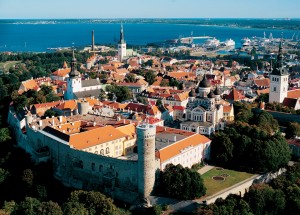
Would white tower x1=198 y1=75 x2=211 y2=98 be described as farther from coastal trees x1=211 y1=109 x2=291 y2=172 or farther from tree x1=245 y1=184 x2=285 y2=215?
tree x1=245 y1=184 x2=285 y2=215

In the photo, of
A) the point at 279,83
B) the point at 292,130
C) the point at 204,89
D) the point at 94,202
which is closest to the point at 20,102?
the point at 204,89

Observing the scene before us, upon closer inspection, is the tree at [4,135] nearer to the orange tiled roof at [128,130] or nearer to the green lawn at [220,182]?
the orange tiled roof at [128,130]

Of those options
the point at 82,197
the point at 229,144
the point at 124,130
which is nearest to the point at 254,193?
the point at 229,144

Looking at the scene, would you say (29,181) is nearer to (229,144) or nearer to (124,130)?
(124,130)

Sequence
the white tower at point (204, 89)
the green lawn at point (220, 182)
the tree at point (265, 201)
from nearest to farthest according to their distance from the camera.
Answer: the tree at point (265, 201) < the green lawn at point (220, 182) < the white tower at point (204, 89)

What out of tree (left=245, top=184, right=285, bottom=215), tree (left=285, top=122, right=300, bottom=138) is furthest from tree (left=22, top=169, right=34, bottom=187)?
tree (left=285, top=122, right=300, bottom=138)

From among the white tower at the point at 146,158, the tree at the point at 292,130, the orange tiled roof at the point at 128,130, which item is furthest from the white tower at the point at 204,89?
the white tower at the point at 146,158
